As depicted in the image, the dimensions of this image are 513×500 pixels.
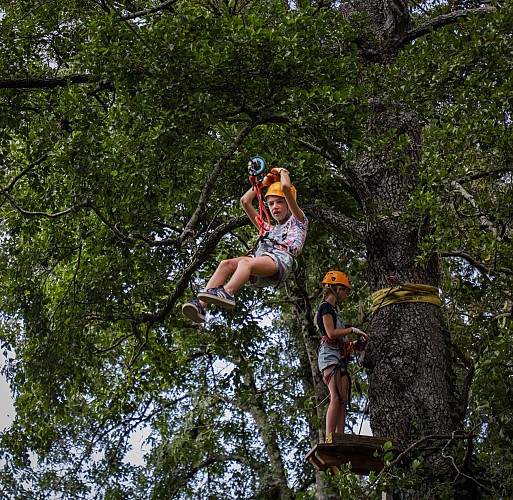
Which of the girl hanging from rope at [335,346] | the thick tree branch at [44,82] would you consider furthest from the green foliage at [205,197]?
the girl hanging from rope at [335,346]

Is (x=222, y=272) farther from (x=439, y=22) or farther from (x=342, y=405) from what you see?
(x=439, y=22)

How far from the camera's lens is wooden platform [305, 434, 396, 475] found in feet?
19.8

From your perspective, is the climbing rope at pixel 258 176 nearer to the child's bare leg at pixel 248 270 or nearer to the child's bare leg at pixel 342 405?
Answer: the child's bare leg at pixel 248 270

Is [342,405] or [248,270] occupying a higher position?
[248,270]

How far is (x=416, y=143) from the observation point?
26.3 ft

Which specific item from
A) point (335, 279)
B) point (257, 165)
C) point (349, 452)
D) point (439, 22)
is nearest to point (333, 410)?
point (349, 452)

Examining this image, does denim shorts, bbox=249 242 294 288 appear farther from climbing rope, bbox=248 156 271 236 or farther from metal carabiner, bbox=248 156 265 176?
metal carabiner, bbox=248 156 265 176

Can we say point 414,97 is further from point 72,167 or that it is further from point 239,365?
point 239,365

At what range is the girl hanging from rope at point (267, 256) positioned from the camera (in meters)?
5.39

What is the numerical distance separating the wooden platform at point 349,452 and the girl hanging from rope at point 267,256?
3.76 ft

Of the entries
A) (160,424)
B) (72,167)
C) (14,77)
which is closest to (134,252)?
(72,167)

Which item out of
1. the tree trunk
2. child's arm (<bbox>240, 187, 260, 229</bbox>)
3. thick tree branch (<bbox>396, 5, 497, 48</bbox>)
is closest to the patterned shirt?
child's arm (<bbox>240, 187, 260, 229</bbox>)

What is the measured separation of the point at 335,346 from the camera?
6867 millimetres

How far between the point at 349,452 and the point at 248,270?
1.50m
